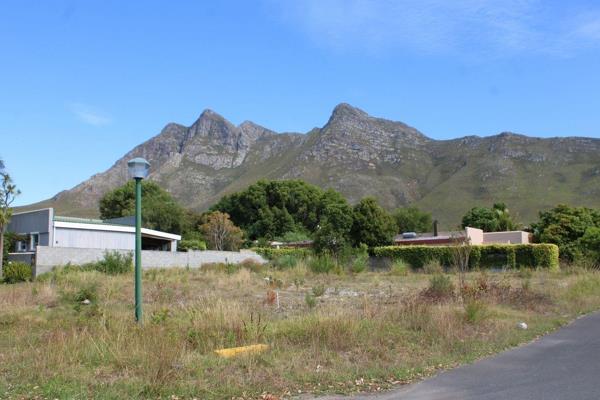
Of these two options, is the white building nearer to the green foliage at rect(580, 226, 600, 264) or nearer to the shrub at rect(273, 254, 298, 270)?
the shrub at rect(273, 254, 298, 270)

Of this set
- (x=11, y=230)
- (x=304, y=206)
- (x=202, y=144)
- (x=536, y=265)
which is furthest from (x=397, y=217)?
(x=202, y=144)

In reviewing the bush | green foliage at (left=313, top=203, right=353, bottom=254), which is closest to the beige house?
green foliage at (left=313, top=203, right=353, bottom=254)

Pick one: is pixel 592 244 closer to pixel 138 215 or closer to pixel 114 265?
pixel 114 265

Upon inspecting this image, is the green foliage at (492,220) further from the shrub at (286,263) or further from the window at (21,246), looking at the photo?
the window at (21,246)

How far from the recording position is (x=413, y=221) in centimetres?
7712

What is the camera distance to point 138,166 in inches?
427

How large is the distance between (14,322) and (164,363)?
6.63m

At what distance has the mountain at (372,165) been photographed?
8444 cm

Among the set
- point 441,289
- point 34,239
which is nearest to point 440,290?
point 441,289

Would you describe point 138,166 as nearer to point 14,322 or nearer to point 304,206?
point 14,322

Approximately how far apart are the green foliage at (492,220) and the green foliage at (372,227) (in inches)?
420

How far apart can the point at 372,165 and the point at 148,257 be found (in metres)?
82.8

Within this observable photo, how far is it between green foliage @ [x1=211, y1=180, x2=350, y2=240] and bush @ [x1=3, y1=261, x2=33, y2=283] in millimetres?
44448

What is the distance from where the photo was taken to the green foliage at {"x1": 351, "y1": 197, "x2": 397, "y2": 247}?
53.8 meters
